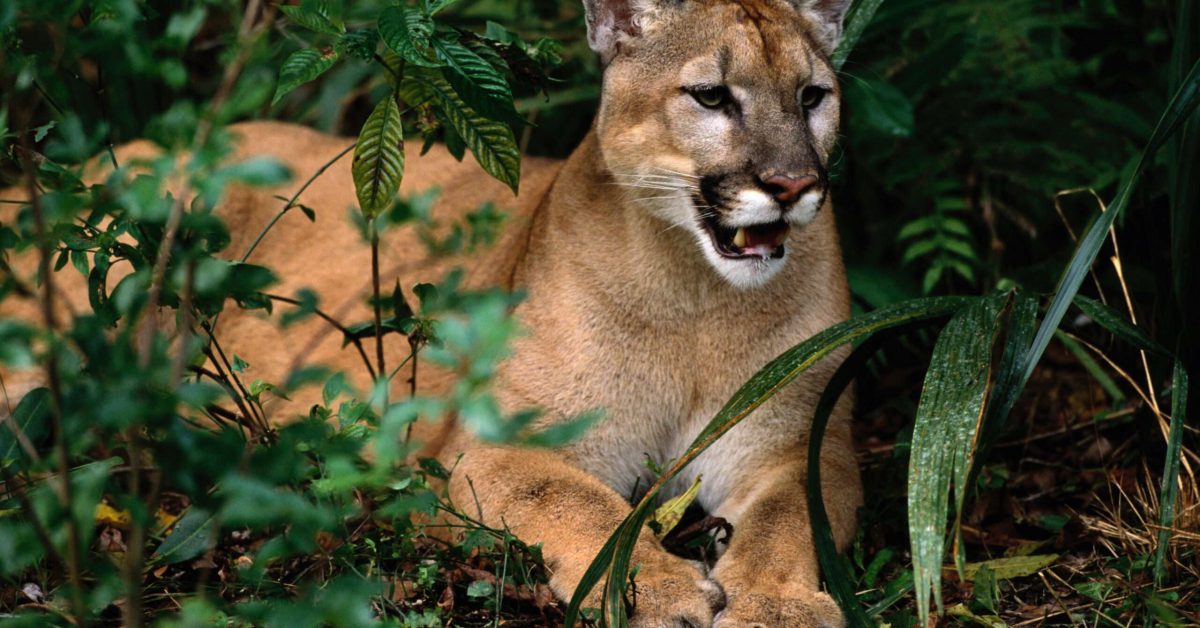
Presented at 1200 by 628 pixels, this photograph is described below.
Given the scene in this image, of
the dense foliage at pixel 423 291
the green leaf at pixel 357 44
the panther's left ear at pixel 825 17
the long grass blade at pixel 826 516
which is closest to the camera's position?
the dense foliage at pixel 423 291

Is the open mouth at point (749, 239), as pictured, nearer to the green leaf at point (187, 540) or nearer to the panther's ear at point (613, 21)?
the panther's ear at point (613, 21)

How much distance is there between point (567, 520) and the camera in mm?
3066

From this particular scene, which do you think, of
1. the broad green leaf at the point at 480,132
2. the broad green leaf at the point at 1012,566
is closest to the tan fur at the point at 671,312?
the broad green leaf at the point at 1012,566

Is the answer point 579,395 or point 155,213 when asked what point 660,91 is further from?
point 155,213

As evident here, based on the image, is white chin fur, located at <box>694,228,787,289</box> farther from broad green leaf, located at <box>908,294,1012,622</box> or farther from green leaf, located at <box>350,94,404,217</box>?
green leaf, located at <box>350,94,404,217</box>

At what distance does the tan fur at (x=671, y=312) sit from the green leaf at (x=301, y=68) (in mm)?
605

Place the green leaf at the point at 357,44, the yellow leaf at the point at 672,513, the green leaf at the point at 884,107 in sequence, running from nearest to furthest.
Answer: the green leaf at the point at 357,44, the yellow leaf at the point at 672,513, the green leaf at the point at 884,107

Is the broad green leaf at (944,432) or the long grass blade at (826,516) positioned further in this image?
the long grass blade at (826,516)

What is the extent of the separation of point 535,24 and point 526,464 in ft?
8.37

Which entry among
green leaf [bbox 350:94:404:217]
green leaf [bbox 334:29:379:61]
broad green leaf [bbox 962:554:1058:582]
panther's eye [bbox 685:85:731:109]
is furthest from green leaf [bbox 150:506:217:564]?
broad green leaf [bbox 962:554:1058:582]

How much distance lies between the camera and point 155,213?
168cm

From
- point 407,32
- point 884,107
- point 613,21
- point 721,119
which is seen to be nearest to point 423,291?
point 407,32

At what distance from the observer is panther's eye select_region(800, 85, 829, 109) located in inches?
132

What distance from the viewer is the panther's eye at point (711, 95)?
10.5 feet
